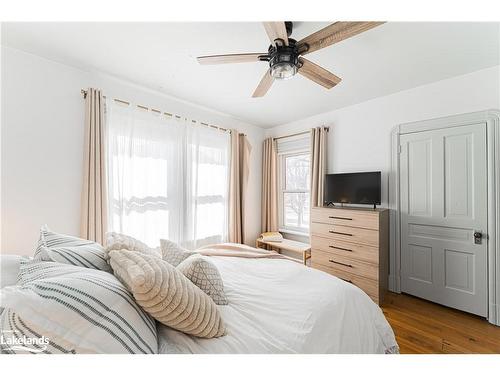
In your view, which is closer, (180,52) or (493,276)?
(180,52)

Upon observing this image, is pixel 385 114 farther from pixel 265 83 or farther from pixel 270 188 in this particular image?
pixel 270 188

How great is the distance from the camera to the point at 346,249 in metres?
2.55

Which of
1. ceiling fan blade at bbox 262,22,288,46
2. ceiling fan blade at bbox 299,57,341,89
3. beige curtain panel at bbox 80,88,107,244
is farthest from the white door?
beige curtain panel at bbox 80,88,107,244

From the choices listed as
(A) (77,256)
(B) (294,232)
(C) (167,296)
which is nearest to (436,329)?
(B) (294,232)

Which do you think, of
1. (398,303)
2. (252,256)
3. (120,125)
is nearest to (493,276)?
(398,303)

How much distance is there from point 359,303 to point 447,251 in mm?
1863

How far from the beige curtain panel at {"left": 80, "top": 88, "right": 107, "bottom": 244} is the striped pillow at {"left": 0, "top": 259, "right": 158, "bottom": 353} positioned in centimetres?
152

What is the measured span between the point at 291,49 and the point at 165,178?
2.04 m

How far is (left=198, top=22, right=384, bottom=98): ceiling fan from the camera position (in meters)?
1.13

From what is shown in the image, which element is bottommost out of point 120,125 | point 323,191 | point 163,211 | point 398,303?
point 398,303

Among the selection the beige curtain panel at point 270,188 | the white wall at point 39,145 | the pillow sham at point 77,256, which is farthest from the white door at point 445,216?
the white wall at point 39,145

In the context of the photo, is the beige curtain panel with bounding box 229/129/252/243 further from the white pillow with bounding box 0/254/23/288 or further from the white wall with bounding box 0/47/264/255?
the white pillow with bounding box 0/254/23/288

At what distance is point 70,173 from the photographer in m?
2.02

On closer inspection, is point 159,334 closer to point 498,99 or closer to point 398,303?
point 398,303
